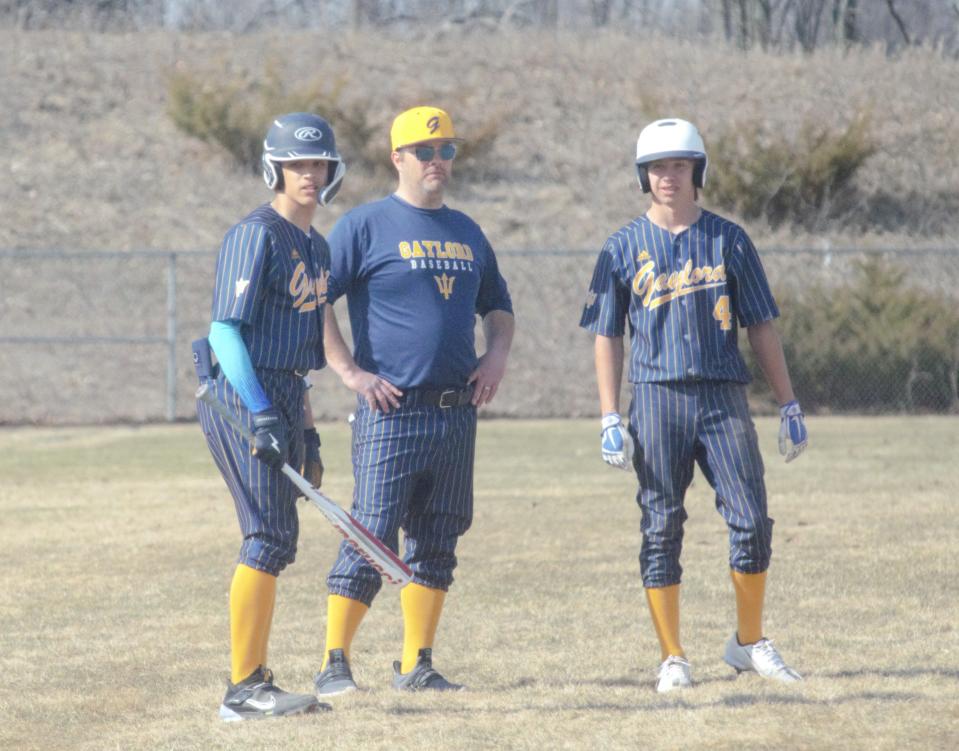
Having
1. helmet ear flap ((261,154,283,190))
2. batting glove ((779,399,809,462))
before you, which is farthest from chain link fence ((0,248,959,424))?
helmet ear flap ((261,154,283,190))

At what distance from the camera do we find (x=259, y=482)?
5199mm

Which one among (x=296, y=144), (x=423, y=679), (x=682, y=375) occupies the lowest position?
(x=423, y=679)

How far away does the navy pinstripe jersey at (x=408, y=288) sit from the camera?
18.8ft

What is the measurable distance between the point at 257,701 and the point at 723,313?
2.33m

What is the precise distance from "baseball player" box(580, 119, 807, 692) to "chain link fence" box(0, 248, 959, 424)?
524 inches

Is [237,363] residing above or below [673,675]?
above

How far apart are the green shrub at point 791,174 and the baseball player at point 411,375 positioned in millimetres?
20527

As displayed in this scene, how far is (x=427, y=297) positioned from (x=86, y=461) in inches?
405

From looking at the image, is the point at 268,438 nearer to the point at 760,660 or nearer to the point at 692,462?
the point at 692,462

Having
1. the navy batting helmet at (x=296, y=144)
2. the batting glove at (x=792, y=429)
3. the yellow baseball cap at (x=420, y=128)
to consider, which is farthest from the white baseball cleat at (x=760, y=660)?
the navy batting helmet at (x=296, y=144)

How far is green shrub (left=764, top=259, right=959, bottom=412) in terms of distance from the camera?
19.4 meters

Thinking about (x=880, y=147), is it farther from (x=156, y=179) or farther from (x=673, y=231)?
(x=673, y=231)

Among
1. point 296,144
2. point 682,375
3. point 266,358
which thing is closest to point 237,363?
point 266,358

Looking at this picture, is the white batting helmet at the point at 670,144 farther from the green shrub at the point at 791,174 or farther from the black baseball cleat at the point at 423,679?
the green shrub at the point at 791,174
